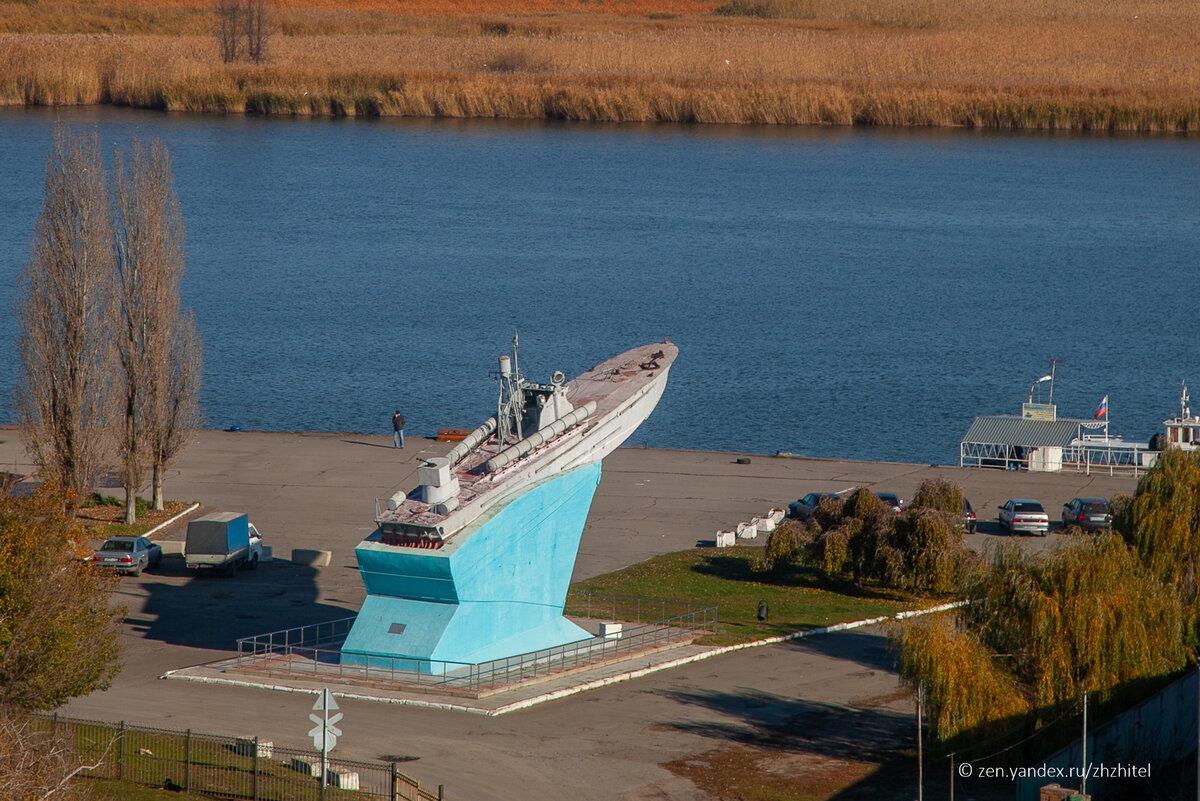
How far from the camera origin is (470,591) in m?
34.8

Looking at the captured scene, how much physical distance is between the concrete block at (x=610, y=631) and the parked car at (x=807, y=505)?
10.2m

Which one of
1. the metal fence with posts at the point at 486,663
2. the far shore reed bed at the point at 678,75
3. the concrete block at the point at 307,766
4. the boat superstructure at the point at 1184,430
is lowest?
the concrete block at the point at 307,766

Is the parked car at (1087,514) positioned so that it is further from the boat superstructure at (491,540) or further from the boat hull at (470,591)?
the boat hull at (470,591)

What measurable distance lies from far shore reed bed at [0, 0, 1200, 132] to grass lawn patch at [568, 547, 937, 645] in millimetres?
104553

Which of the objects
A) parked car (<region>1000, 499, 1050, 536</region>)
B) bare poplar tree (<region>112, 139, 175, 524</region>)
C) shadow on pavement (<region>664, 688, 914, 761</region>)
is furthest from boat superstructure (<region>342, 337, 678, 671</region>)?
bare poplar tree (<region>112, 139, 175, 524</region>)

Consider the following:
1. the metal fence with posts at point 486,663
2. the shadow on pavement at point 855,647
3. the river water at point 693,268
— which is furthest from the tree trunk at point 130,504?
the shadow on pavement at point 855,647

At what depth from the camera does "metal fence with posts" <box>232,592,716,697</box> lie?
34.7 m

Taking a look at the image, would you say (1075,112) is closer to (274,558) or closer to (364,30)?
(364,30)

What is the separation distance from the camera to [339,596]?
42844mm

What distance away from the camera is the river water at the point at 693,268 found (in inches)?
2968

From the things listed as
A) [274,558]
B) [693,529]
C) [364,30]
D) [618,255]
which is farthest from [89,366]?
[364,30]

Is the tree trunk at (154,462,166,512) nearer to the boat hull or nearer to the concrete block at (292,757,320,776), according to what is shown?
the boat hull

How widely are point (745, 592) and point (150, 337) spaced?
70.6ft

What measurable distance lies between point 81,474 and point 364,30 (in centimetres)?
14324
